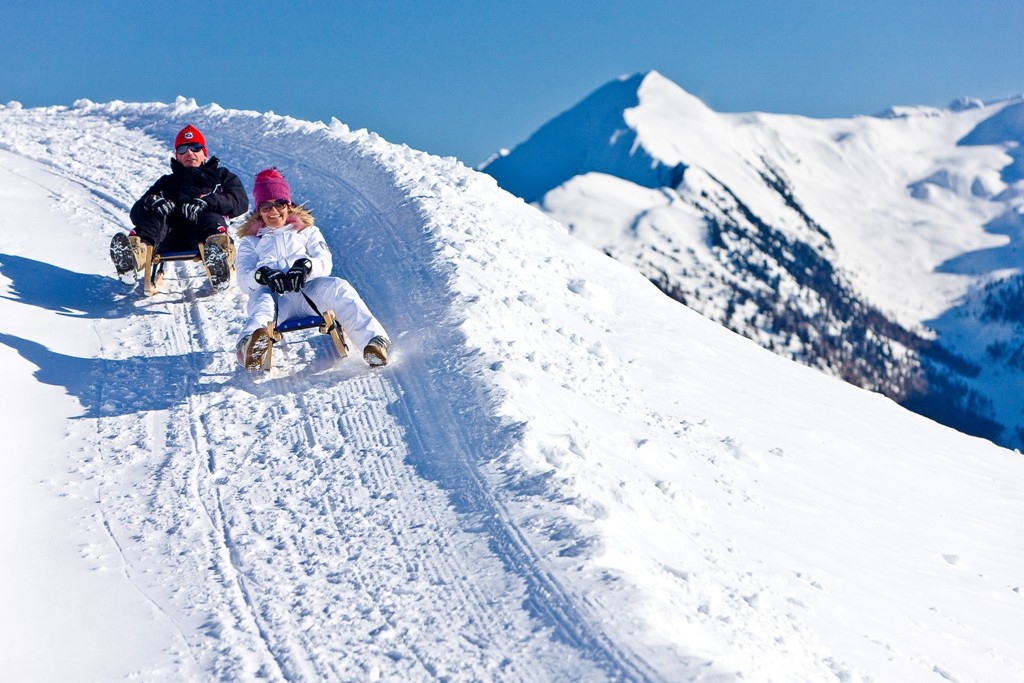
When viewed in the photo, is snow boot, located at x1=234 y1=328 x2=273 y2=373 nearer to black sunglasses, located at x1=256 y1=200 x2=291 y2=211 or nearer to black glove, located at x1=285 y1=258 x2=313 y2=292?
black glove, located at x1=285 y1=258 x2=313 y2=292

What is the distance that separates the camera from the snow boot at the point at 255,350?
21.9 feet

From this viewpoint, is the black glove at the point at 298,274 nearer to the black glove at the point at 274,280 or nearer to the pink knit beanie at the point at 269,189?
the black glove at the point at 274,280

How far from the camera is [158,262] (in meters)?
8.70

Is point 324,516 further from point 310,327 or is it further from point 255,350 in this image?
point 310,327

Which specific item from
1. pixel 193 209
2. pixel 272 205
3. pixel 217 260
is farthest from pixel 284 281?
pixel 193 209

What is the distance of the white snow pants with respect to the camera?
6.80 metres

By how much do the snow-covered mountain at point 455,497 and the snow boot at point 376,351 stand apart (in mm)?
140

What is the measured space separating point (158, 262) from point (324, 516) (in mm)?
4595

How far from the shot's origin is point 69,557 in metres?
4.86

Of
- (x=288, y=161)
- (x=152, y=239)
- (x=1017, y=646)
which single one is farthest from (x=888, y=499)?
(x=288, y=161)

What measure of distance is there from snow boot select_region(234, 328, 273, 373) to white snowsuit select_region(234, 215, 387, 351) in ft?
0.17

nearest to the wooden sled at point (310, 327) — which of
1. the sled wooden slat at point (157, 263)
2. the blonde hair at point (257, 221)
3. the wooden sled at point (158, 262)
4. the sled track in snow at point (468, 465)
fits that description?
the sled track in snow at point (468, 465)

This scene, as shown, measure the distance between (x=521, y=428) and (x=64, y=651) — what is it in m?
2.76

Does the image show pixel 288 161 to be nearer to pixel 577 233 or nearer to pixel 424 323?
pixel 424 323
